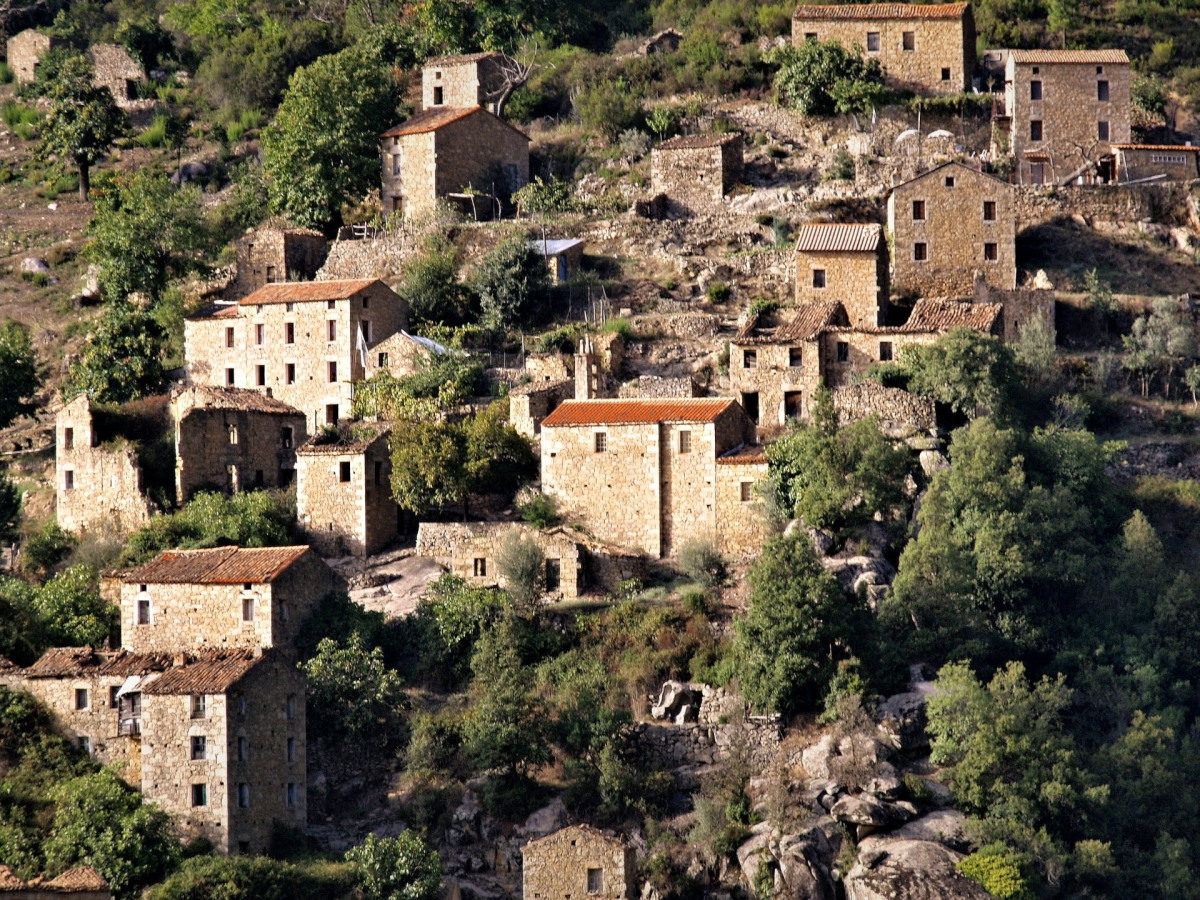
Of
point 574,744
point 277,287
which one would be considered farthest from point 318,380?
point 574,744

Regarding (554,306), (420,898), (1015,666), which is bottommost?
(420,898)

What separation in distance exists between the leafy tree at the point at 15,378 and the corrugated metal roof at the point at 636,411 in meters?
20.2

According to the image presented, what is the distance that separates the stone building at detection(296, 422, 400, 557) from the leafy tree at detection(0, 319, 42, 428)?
1401 centimetres

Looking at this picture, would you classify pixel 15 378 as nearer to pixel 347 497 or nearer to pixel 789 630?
pixel 347 497

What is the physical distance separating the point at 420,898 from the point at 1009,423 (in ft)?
71.4

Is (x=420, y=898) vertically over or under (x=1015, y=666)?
under

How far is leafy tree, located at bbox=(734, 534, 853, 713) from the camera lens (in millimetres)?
50500

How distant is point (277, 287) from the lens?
224ft

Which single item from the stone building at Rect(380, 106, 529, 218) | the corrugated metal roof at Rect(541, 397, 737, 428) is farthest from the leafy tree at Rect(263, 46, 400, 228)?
the corrugated metal roof at Rect(541, 397, 737, 428)

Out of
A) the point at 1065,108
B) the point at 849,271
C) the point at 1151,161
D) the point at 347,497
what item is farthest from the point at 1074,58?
the point at 347,497

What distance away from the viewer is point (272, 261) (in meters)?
72.3

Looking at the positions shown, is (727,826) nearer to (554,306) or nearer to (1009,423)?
(1009,423)

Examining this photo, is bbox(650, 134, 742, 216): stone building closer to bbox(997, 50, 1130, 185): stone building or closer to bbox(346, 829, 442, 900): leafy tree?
bbox(997, 50, 1130, 185): stone building

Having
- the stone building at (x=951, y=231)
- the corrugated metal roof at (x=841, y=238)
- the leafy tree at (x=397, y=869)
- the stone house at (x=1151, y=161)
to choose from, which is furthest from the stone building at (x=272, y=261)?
the leafy tree at (x=397, y=869)
